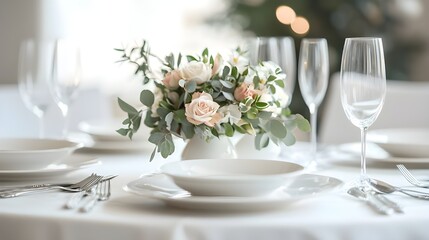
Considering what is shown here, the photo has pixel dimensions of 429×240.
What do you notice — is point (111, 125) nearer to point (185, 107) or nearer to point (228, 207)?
point (185, 107)

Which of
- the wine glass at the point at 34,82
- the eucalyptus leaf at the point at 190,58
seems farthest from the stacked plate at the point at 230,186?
the wine glass at the point at 34,82

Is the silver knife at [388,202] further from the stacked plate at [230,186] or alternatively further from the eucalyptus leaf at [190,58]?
the eucalyptus leaf at [190,58]

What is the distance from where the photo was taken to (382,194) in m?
1.49

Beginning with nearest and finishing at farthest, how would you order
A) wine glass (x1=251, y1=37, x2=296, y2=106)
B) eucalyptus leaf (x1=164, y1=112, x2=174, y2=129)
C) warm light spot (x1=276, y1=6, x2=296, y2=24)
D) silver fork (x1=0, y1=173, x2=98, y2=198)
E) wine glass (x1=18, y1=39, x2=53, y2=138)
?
1. silver fork (x1=0, y1=173, x2=98, y2=198)
2. eucalyptus leaf (x1=164, y1=112, x2=174, y2=129)
3. wine glass (x1=251, y1=37, x2=296, y2=106)
4. wine glass (x1=18, y1=39, x2=53, y2=138)
5. warm light spot (x1=276, y1=6, x2=296, y2=24)

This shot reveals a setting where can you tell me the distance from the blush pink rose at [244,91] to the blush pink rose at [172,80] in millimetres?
127

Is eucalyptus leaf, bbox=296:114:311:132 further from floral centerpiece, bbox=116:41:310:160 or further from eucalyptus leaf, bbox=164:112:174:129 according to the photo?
Answer: eucalyptus leaf, bbox=164:112:174:129

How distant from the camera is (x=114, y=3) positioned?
17.7 feet

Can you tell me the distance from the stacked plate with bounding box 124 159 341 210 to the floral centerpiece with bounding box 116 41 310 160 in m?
0.15

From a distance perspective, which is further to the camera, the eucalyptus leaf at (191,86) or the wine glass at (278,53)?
the wine glass at (278,53)

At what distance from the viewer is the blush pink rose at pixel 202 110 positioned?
163 cm

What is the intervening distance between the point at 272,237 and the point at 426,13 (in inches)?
163

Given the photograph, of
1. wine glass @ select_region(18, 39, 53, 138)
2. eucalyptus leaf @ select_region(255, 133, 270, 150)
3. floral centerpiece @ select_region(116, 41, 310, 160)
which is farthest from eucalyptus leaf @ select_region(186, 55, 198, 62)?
wine glass @ select_region(18, 39, 53, 138)

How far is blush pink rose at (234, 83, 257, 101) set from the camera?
5.50ft

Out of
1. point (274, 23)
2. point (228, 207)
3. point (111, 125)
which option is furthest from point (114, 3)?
point (228, 207)
